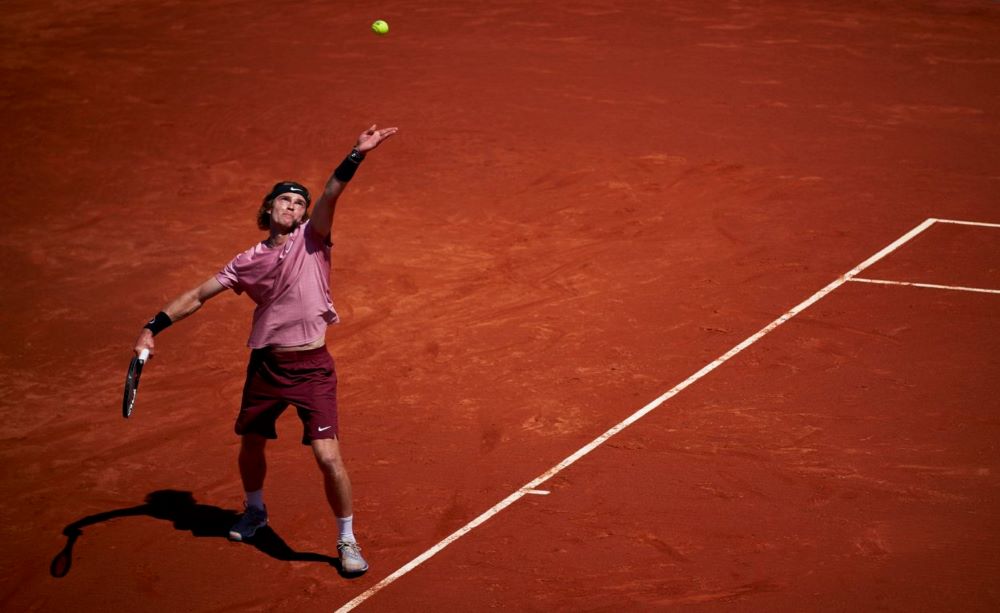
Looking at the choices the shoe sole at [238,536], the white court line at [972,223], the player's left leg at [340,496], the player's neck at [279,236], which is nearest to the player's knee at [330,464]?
the player's left leg at [340,496]

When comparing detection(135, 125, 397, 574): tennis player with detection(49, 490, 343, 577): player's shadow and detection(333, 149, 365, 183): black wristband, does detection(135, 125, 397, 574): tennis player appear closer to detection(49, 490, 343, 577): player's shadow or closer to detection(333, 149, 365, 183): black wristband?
detection(333, 149, 365, 183): black wristband

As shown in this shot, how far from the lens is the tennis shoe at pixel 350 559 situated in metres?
6.88

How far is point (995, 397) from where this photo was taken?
8.84 m

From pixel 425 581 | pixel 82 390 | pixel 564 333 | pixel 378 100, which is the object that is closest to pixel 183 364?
pixel 82 390

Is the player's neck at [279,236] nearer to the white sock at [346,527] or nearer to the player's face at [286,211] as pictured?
the player's face at [286,211]

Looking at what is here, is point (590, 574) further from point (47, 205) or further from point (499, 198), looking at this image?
point (47, 205)

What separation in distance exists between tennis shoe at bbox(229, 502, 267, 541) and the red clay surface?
0.59 ft

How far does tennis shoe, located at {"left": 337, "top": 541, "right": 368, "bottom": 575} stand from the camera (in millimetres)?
6883

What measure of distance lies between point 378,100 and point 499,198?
3899 mm

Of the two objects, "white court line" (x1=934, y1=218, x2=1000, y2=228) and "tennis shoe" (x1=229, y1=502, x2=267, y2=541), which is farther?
"white court line" (x1=934, y1=218, x2=1000, y2=228)

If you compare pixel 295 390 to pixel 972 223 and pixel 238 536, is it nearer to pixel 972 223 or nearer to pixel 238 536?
pixel 238 536

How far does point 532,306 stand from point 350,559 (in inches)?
170

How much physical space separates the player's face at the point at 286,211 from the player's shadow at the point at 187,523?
6.71ft

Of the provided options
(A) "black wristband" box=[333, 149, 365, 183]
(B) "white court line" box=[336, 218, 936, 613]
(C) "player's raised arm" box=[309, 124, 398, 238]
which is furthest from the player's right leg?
(A) "black wristband" box=[333, 149, 365, 183]
